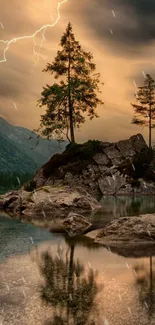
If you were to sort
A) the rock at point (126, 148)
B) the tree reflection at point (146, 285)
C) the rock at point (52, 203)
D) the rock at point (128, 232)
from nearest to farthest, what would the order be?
1. the tree reflection at point (146, 285)
2. the rock at point (128, 232)
3. the rock at point (52, 203)
4. the rock at point (126, 148)

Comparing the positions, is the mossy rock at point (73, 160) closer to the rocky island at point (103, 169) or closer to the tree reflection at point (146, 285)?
the rocky island at point (103, 169)

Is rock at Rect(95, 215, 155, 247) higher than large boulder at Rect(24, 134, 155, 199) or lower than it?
lower

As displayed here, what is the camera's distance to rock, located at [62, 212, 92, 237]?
16.0m

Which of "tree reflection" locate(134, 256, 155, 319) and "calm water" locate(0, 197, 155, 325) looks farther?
"tree reflection" locate(134, 256, 155, 319)

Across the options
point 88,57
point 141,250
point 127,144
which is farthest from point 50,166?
point 141,250

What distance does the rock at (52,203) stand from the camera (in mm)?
22906

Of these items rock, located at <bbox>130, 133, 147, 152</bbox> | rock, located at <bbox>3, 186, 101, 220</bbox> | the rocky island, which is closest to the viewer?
rock, located at <bbox>3, 186, 101, 220</bbox>

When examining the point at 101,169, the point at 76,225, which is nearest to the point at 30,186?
the point at 101,169

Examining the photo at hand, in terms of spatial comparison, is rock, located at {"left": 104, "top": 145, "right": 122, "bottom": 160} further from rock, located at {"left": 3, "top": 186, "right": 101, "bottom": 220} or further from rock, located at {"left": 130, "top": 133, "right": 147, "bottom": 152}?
rock, located at {"left": 3, "top": 186, "right": 101, "bottom": 220}

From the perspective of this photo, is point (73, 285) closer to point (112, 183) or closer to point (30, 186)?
point (30, 186)

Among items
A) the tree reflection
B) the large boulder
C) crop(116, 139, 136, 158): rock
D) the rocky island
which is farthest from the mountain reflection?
crop(116, 139, 136, 158): rock

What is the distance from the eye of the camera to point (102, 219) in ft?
62.6

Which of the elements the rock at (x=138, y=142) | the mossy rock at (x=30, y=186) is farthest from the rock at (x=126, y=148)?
the mossy rock at (x=30, y=186)

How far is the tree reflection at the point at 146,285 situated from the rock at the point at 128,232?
3015mm
